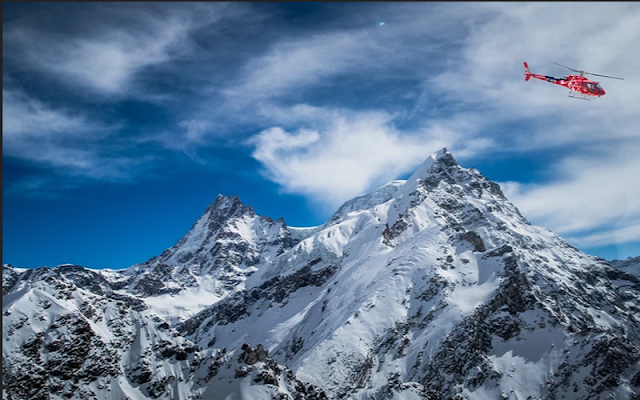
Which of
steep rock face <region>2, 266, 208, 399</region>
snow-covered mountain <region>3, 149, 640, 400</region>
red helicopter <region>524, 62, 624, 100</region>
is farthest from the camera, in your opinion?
snow-covered mountain <region>3, 149, 640, 400</region>

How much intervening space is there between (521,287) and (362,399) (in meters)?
73.2

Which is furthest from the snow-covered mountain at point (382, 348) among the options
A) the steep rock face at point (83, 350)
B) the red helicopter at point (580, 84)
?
the red helicopter at point (580, 84)

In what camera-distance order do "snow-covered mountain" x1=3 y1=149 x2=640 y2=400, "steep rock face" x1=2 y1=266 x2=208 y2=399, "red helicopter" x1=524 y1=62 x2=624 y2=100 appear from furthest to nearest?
"snow-covered mountain" x1=3 y1=149 x2=640 y2=400 < "steep rock face" x1=2 y1=266 x2=208 y2=399 < "red helicopter" x1=524 y1=62 x2=624 y2=100

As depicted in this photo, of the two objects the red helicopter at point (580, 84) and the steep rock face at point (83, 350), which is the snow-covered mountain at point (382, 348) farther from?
the red helicopter at point (580, 84)

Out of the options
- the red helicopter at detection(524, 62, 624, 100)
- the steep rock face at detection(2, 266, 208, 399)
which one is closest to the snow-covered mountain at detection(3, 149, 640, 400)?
the steep rock face at detection(2, 266, 208, 399)

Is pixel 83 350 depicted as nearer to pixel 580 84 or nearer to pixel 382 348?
pixel 382 348

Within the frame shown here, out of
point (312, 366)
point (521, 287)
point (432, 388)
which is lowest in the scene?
point (432, 388)

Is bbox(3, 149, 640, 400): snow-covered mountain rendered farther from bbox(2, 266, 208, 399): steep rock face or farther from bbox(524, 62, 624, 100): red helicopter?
bbox(524, 62, 624, 100): red helicopter

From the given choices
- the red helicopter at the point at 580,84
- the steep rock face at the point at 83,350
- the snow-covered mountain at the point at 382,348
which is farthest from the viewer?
the snow-covered mountain at the point at 382,348

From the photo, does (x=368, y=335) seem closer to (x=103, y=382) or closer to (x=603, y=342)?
(x=603, y=342)

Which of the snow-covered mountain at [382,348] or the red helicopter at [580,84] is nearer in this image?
the red helicopter at [580,84]

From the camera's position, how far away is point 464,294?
575ft

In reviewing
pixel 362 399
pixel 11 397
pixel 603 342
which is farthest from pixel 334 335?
pixel 11 397

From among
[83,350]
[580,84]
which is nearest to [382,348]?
[83,350]
